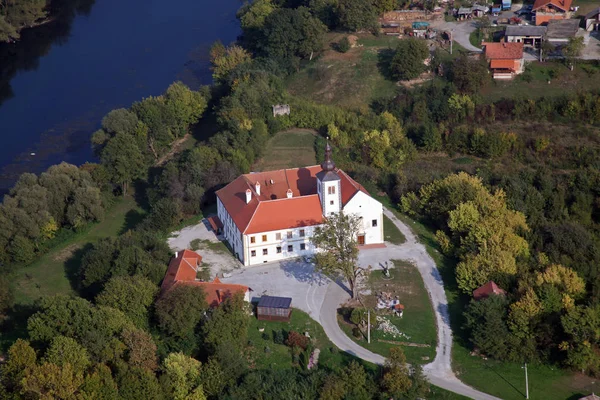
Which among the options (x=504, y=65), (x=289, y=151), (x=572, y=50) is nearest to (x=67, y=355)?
(x=289, y=151)

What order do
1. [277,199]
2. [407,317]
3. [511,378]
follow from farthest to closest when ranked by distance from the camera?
[277,199], [407,317], [511,378]

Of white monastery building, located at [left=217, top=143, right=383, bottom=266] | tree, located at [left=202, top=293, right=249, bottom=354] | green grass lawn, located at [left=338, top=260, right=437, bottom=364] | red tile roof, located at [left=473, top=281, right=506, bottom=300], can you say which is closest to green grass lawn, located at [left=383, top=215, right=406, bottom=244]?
white monastery building, located at [left=217, top=143, right=383, bottom=266]

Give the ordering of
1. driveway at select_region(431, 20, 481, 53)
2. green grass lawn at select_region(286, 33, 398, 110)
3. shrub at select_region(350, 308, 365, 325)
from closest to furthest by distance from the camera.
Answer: shrub at select_region(350, 308, 365, 325) → green grass lawn at select_region(286, 33, 398, 110) → driveway at select_region(431, 20, 481, 53)

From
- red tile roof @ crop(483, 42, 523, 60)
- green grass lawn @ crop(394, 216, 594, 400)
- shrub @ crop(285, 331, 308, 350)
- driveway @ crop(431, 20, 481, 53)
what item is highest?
red tile roof @ crop(483, 42, 523, 60)

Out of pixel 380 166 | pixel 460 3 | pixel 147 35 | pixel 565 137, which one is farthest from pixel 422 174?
pixel 147 35

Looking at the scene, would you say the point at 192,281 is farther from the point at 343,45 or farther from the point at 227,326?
the point at 343,45

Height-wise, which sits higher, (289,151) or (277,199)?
(277,199)

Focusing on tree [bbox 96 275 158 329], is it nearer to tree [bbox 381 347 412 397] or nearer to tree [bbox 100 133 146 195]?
tree [bbox 381 347 412 397]
